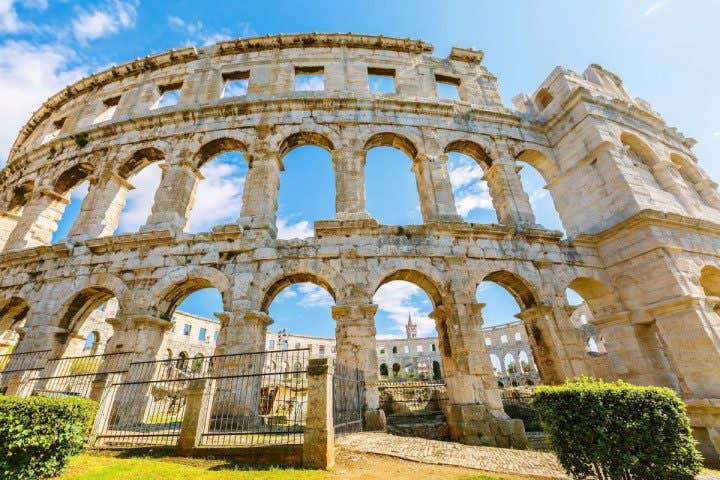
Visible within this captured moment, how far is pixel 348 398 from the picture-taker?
716 cm

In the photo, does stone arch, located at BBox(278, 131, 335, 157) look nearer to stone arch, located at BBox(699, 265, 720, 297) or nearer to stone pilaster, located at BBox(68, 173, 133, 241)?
stone pilaster, located at BBox(68, 173, 133, 241)

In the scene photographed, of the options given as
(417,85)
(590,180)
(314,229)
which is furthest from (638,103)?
(314,229)

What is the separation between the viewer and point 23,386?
304 inches

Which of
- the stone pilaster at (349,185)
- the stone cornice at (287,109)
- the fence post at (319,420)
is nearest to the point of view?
the fence post at (319,420)

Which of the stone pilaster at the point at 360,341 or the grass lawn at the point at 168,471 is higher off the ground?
the stone pilaster at the point at 360,341

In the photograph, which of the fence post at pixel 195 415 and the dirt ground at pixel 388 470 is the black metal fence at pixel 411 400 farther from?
the fence post at pixel 195 415

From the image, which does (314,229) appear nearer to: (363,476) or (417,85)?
(363,476)

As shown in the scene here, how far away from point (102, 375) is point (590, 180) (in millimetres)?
14751

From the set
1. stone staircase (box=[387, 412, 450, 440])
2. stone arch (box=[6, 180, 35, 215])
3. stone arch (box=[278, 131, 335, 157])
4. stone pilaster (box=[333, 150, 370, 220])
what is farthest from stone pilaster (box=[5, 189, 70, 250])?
stone staircase (box=[387, 412, 450, 440])

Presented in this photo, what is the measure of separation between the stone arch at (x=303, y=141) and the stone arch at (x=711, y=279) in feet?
40.1

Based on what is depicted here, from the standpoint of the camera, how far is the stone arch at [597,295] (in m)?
9.52

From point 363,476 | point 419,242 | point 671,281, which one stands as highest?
point 419,242

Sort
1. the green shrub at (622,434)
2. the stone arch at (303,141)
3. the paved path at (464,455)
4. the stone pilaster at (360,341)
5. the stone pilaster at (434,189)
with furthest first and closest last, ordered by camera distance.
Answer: the stone arch at (303,141), the stone pilaster at (434,189), the stone pilaster at (360,341), the paved path at (464,455), the green shrub at (622,434)

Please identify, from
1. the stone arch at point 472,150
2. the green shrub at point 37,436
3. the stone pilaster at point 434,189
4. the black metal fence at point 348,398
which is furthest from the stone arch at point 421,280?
the green shrub at point 37,436
